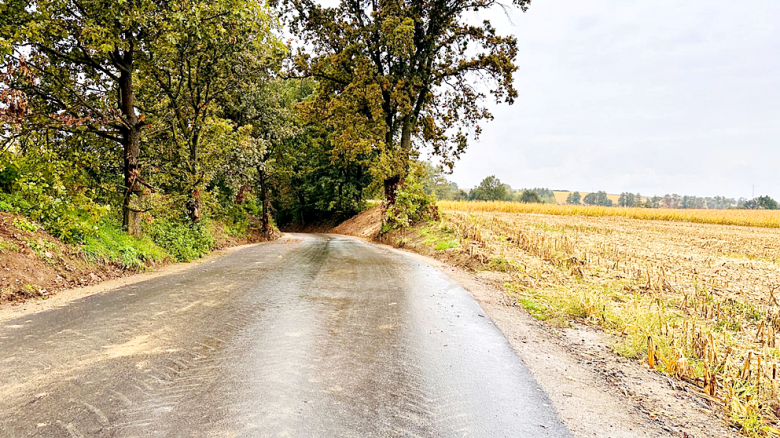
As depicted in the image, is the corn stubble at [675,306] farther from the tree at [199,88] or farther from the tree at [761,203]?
the tree at [761,203]

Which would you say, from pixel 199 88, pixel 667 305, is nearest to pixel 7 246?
pixel 199 88

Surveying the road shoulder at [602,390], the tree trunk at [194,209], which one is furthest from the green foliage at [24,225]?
the road shoulder at [602,390]

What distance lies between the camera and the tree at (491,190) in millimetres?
78812

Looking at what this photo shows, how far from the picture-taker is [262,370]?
3682mm

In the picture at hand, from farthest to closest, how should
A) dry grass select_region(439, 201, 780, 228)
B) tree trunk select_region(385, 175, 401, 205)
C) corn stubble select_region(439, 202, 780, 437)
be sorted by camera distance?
dry grass select_region(439, 201, 780, 228)
tree trunk select_region(385, 175, 401, 205)
corn stubble select_region(439, 202, 780, 437)

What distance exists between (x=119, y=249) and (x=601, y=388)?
9420mm

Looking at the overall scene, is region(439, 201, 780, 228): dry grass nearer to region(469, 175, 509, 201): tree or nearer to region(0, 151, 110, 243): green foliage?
region(0, 151, 110, 243): green foliage

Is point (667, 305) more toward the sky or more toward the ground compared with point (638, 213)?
more toward the ground

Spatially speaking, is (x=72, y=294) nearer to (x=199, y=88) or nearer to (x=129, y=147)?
(x=129, y=147)

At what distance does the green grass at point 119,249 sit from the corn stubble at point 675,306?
806 cm

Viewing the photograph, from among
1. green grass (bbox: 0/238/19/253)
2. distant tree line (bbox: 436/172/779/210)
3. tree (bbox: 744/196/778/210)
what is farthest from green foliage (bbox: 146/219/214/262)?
tree (bbox: 744/196/778/210)

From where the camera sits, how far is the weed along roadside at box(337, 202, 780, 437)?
3576mm

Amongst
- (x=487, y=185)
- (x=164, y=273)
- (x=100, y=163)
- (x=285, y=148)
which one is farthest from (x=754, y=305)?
(x=487, y=185)

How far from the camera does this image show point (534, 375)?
387 cm
